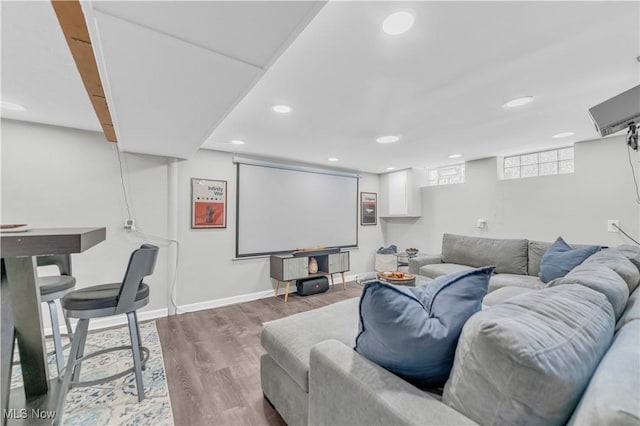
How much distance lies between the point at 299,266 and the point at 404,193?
2427mm

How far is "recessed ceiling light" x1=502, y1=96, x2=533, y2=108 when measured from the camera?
207 cm

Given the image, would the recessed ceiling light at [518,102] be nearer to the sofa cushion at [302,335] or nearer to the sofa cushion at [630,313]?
the sofa cushion at [630,313]

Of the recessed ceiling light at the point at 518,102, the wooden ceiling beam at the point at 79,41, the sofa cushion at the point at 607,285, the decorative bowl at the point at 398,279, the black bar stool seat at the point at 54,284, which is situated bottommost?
the decorative bowl at the point at 398,279

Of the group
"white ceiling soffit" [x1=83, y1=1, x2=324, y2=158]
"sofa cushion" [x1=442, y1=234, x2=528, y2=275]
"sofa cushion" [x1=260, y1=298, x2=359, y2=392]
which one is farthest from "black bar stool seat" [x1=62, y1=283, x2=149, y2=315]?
"sofa cushion" [x1=442, y1=234, x2=528, y2=275]

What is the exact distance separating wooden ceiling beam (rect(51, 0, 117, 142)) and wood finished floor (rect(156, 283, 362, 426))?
213cm

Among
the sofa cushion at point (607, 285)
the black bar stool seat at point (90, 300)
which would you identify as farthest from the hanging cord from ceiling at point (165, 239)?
the sofa cushion at point (607, 285)

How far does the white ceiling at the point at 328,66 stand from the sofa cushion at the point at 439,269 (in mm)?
1805

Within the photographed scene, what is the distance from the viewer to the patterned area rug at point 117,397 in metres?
1.63

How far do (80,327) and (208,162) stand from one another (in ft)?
7.96

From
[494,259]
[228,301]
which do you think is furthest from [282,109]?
[494,259]

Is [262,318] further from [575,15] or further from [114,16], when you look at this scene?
[575,15]

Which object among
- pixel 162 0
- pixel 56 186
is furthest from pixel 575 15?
pixel 56 186

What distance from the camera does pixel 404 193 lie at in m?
4.97

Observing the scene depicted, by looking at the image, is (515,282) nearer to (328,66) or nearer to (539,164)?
(539,164)
